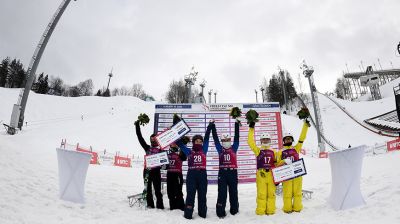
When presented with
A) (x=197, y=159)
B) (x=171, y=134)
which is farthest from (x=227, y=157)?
(x=171, y=134)

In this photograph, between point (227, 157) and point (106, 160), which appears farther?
point (106, 160)

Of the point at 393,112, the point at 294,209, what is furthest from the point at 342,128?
the point at 294,209

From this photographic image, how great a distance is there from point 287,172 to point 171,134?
3.04 meters

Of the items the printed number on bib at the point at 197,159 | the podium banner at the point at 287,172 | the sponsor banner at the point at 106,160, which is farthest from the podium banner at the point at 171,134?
the sponsor banner at the point at 106,160

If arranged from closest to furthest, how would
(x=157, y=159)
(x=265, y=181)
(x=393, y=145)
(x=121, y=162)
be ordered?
(x=265, y=181) < (x=157, y=159) < (x=393, y=145) < (x=121, y=162)

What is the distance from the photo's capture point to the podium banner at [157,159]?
7606 millimetres

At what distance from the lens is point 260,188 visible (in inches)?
269

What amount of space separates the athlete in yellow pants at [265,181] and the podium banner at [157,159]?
2260 mm

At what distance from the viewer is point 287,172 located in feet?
22.0

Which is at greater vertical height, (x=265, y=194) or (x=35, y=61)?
(x=35, y=61)

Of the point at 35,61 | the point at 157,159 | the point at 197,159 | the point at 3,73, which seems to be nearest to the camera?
the point at 197,159

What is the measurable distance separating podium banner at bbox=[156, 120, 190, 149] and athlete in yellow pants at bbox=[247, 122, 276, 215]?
184cm

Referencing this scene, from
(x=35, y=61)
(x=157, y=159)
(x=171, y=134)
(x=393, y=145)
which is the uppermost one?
(x=35, y=61)

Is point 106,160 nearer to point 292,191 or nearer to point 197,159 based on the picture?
point 197,159
